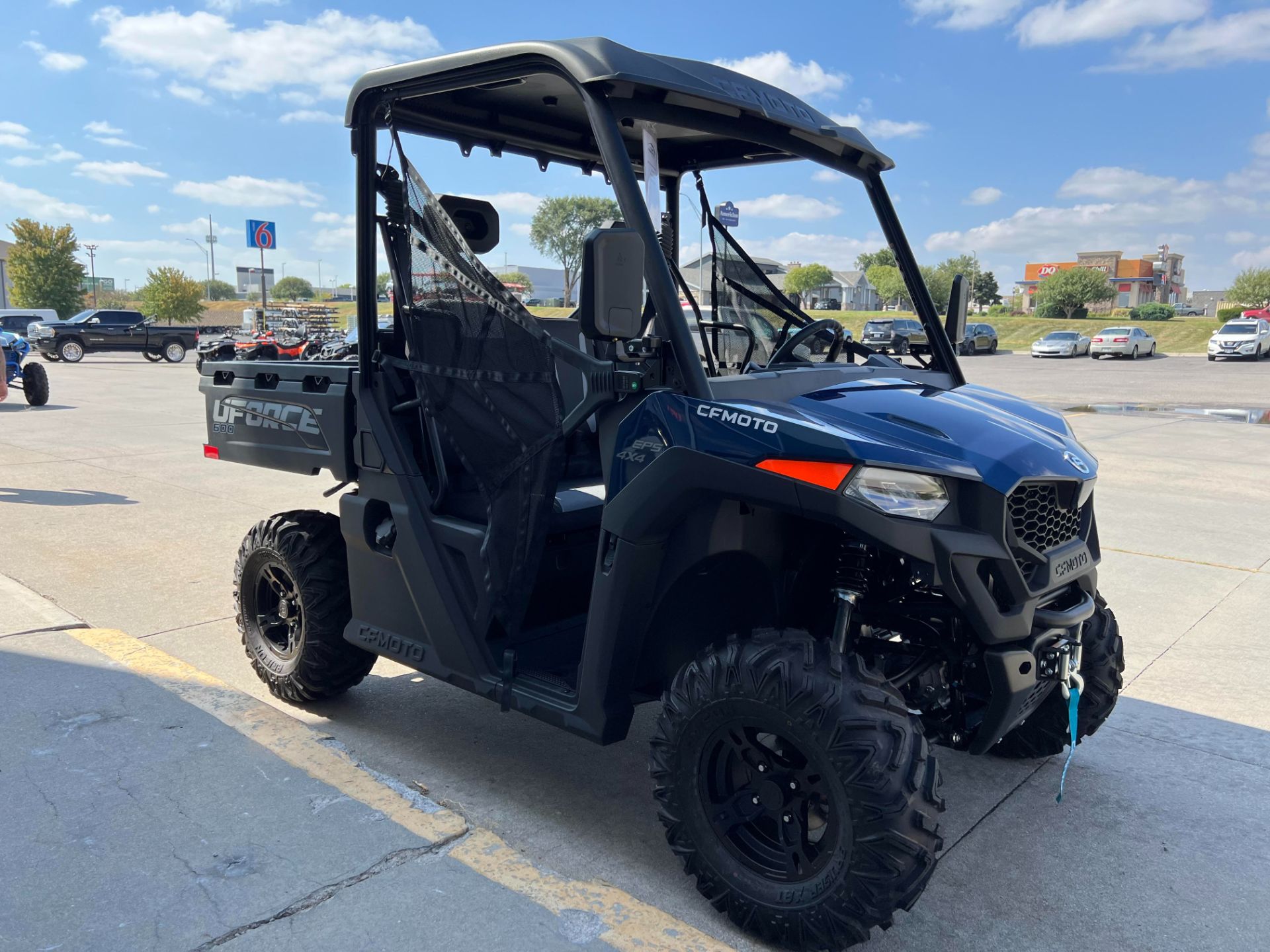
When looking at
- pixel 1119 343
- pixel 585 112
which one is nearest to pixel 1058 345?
pixel 1119 343

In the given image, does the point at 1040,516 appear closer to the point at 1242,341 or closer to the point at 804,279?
the point at 804,279

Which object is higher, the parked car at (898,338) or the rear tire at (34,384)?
the parked car at (898,338)

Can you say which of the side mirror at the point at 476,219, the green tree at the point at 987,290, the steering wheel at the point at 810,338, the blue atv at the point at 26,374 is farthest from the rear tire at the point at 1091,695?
the green tree at the point at 987,290

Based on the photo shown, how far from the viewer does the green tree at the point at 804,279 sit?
11.7 feet

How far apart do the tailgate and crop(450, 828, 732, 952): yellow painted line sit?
1446 millimetres

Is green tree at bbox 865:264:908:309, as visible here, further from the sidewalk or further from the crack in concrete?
the crack in concrete

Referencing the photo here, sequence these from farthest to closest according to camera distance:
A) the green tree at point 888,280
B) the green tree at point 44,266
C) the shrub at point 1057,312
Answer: the shrub at point 1057,312 < the green tree at point 44,266 < the green tree at point 888,280

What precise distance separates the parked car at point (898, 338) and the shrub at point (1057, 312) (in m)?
66.7

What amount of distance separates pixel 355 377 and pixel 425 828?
61.9 inches

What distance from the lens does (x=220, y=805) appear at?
123 inches

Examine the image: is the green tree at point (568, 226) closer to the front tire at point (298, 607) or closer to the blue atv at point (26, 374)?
the front tire at point (298, 607)

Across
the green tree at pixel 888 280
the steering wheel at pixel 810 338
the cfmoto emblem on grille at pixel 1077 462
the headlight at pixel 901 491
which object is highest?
the green tree at pixel 888 280

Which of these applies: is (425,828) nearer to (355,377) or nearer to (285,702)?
(285,702)

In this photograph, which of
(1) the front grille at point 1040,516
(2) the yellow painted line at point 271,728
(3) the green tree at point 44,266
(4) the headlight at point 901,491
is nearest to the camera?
(4) the headlight at point 901,491
